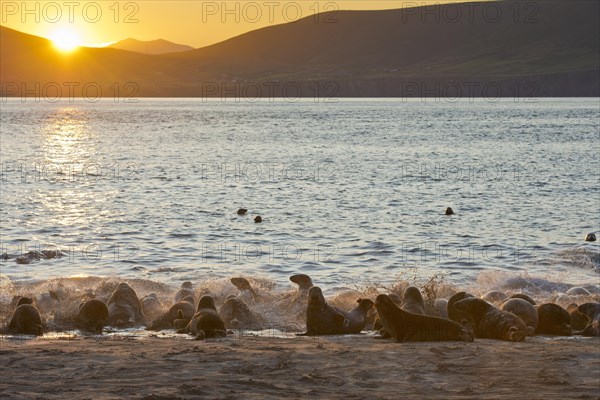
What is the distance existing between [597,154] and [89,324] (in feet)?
199

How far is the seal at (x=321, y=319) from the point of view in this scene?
51.8ft

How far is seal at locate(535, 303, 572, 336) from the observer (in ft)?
52.9

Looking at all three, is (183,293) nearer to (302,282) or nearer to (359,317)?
(302,282)

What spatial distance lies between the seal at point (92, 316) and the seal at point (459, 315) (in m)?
6.00

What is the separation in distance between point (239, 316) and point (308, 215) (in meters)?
18.2

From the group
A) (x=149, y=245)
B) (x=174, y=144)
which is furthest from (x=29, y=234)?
(x=174, y=144)

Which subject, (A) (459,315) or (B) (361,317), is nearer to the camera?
(A) (459,315)

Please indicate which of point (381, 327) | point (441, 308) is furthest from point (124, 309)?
point (441, 308)

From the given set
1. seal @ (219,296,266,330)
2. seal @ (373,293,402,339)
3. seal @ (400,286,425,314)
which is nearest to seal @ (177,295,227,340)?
seal @ (219,296,266,330)

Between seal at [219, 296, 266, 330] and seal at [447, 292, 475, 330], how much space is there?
333 cm

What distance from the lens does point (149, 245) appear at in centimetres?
2712

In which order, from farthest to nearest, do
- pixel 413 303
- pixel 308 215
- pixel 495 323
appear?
pixel 308 215 → pixel 413 303 → pixel 495 323

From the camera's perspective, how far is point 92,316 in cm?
1630

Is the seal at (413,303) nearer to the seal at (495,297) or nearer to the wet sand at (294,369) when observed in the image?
the wet sand at (294,369)
